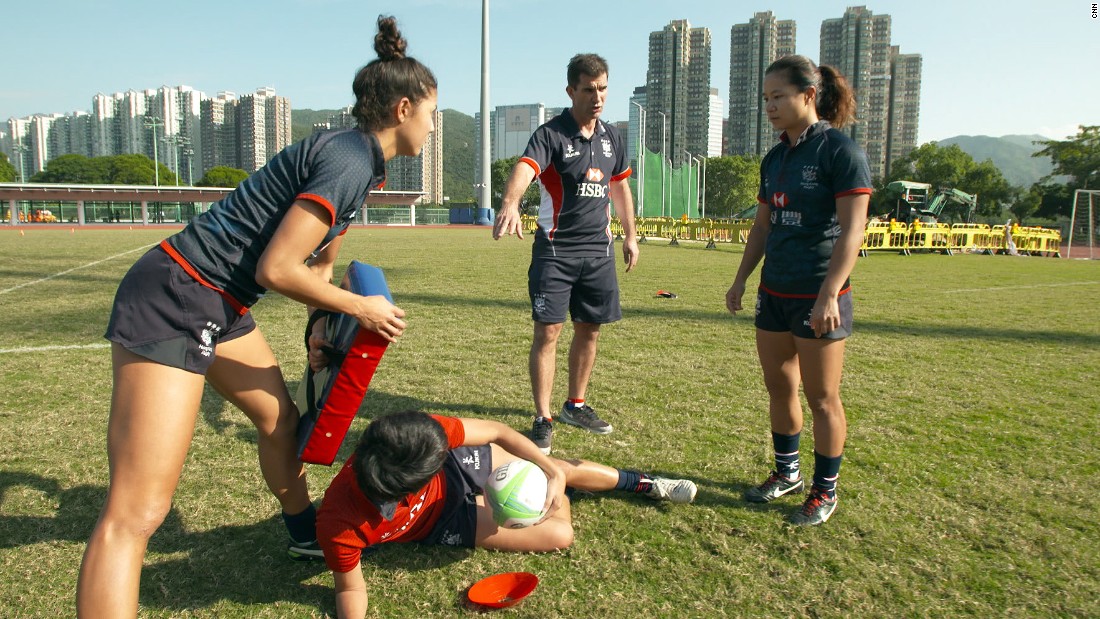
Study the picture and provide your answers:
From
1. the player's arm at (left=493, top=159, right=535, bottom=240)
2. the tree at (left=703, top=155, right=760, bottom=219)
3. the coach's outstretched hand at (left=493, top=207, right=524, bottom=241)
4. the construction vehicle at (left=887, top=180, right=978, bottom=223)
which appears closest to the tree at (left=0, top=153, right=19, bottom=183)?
the tree at (left=703, top=155, right=760, bottom=219)

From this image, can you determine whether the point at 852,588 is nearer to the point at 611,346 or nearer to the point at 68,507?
the point at 68,507

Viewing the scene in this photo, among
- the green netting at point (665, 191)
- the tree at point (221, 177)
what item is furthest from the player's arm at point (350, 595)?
the tree at point (221, 177)

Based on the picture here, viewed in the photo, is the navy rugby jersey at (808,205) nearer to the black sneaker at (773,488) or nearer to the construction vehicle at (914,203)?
the black sneaker at (773,488)

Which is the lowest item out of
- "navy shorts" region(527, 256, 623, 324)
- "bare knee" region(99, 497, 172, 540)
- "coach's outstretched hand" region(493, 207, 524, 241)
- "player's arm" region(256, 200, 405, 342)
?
"bare knee" region(99, 497, 172, 540)

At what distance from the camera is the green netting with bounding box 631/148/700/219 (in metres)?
38.8

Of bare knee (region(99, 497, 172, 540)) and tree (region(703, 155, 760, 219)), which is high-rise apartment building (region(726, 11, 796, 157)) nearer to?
tree (region(703, 155, 760, 219))

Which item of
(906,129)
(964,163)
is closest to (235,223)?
(964,163)

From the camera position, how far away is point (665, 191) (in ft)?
141

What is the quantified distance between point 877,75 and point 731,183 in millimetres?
33170

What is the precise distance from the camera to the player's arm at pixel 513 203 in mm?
4102

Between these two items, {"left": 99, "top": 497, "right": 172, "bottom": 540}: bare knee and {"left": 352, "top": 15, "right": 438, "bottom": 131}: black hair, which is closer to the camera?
{"left": 99, "top": 497, "right": 172, "bottom": 540}: bare knee

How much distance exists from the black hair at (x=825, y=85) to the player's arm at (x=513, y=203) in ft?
5.07

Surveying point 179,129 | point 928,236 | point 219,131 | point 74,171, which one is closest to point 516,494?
point 928,236

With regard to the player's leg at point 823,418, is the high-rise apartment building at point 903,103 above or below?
above
